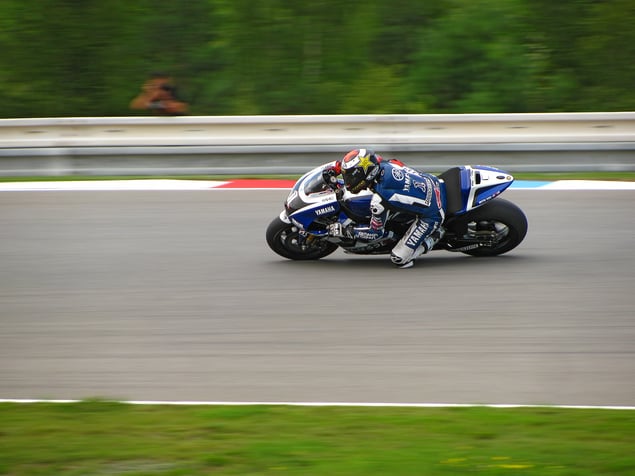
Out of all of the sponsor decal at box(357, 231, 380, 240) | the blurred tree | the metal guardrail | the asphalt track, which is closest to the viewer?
the asphalt track

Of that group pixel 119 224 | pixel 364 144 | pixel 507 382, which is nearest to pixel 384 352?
pixel 507 382

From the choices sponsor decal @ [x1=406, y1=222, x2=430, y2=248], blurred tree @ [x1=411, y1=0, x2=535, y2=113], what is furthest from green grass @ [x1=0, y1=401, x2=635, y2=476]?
blurred tree @ [x1=411, y1=0, x2=535, y2=113]

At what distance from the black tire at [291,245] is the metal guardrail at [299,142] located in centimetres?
451

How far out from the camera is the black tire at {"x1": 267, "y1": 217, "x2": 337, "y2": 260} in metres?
9.41

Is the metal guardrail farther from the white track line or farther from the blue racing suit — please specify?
the white track line

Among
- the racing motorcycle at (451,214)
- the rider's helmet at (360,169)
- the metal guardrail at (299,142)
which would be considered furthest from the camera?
the metal guardrail at (299,142)

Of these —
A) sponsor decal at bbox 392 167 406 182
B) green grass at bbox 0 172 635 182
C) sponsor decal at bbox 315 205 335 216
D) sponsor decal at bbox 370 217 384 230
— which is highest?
sponsor decal at bbox 392 167 406 182

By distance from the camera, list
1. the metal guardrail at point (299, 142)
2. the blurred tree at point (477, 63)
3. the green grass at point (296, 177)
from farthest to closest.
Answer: the blurred tree at point (477, 63)
the metal guardrail at point (299, 142)
the green grass at point (296, 177)

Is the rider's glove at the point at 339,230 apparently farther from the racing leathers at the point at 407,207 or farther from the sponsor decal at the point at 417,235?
the sponsor decal at the point at 417,235

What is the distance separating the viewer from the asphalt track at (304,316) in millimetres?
6383

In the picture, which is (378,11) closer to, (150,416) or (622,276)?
(622,276)

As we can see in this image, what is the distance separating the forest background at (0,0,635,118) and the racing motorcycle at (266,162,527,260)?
827 cm

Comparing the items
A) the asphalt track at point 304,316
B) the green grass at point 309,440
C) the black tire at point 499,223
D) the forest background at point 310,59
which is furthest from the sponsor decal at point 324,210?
the forest background at point 310,59

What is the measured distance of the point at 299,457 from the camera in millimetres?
4980
